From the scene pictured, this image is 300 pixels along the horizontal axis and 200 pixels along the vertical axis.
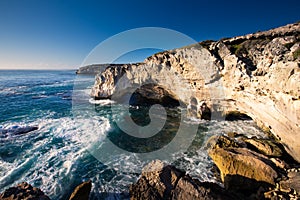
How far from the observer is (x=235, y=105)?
15070 mm

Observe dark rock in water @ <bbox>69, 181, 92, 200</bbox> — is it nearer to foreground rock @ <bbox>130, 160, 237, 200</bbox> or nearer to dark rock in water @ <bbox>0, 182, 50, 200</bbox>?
dark rock in water @ <bbox>0, 182, 50, 200</bbox>

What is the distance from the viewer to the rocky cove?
603 centimetres

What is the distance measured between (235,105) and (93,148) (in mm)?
13254

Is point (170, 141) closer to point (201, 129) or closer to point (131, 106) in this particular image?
point (201, 129)

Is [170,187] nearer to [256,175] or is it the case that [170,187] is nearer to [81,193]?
[81,193]

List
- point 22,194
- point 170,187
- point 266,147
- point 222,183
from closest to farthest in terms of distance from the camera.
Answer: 1. point 22,194
2. point 170,187
3. point 222,183
4. point 266,147

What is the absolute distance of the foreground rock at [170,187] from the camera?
5473mm

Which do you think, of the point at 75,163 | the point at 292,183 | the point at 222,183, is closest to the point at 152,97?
the point at 75,163

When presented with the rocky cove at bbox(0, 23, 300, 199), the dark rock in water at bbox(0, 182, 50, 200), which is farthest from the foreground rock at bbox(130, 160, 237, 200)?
the dark rock in water at bbox(0, 182, 50, 200)

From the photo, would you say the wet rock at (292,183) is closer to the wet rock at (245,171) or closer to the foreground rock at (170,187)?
the wet rock at (245,171)

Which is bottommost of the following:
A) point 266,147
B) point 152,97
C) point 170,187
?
point 170,187

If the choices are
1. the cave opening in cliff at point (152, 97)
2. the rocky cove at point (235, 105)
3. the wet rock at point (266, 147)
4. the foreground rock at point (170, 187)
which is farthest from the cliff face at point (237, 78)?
the foreground rock at point (170, 187)

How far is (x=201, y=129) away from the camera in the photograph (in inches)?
599

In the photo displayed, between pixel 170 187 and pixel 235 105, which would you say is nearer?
pixel 170 187
